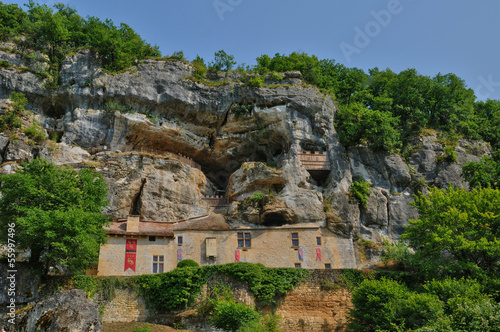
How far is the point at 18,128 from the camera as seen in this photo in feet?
109

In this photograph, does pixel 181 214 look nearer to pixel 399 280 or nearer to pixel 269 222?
pixel 269 222

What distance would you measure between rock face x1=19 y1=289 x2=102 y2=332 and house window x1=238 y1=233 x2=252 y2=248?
14.0 m

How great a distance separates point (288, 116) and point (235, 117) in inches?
199

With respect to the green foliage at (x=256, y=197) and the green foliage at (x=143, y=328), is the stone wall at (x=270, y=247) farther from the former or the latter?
the green foliage at (x=143, y=328)

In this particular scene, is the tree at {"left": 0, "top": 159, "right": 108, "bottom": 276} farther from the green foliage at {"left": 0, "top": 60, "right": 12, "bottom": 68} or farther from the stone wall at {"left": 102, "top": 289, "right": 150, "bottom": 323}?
the green foliage at {"left": 0, "top": 60, "right": 12, "bottom": 68}

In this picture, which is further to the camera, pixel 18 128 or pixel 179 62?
pixel 179 62

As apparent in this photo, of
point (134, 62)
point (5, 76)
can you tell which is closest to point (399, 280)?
point (134, 62)

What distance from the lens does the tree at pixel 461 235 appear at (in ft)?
67.6

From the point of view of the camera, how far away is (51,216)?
20875 millimetres

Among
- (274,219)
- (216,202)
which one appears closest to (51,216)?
(216,202)

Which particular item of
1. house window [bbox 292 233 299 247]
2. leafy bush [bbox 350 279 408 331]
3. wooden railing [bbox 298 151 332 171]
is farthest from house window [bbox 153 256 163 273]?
wooden railing [bbox 298 151 332 171]

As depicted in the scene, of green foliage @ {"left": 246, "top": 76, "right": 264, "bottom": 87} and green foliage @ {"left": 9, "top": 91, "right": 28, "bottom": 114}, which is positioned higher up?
green foliage @ {"left": 246, "top": 76, "right": 264, "bottom": 87}

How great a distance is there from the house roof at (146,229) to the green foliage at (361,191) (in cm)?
1475

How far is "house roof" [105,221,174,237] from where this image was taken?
2738 centimetres
